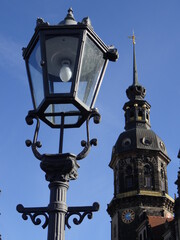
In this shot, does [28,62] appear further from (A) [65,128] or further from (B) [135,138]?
(B) [135,138]

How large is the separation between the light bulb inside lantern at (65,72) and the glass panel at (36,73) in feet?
0.79

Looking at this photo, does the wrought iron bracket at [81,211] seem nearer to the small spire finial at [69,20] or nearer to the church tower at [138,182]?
the small spire finial at [69,20]

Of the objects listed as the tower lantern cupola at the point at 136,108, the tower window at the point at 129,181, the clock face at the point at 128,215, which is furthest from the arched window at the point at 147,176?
the tower lantern cupola at the point at 136,108

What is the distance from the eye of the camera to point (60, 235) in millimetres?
3922

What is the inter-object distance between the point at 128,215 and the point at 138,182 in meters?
3.76

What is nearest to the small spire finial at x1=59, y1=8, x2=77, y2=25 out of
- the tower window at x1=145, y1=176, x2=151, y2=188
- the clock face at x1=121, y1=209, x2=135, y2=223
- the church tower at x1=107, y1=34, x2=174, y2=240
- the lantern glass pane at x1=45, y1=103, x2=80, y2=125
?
the lantern glass pane at x1=45, y1=103, x2=80, y2=125

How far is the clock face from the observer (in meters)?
45.8

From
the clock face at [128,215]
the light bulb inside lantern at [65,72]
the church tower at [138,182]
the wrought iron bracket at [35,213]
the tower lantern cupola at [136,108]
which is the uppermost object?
the tower lantern cupola at [136,108]

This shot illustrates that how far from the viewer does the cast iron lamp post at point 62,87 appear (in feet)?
13.9

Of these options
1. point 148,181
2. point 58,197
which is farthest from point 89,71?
point 148,181

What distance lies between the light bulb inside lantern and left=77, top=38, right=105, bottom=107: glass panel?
5.6 inches

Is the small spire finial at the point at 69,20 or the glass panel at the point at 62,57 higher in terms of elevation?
the small spire finial at the point at 69,20

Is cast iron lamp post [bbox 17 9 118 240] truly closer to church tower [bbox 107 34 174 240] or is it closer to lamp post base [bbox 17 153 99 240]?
lamp post base [bbox 17 153 99 240]

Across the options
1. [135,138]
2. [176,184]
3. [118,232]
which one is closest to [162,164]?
[135,138]
